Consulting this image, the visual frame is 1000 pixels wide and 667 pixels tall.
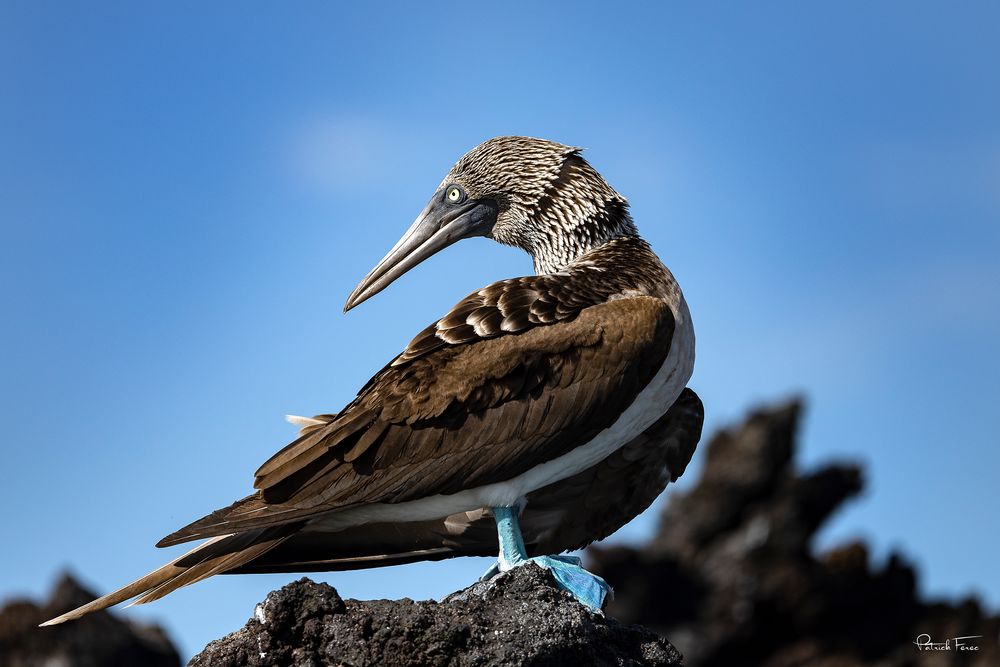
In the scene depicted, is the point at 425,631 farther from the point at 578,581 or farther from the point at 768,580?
the point at 768,580

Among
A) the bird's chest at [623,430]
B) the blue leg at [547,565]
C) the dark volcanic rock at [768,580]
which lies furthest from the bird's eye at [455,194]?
the dark volcanic rock at [768,580]

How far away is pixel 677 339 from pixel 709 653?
14.6 metres

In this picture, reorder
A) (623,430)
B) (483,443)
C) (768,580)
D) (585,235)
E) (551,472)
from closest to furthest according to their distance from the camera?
(483,443) → (551,472) → (623,430) → (585,235) → (768,580)

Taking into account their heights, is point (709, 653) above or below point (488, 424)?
above

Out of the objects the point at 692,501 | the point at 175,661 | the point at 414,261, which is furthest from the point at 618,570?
the point at 414,261

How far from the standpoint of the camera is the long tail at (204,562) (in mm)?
7094

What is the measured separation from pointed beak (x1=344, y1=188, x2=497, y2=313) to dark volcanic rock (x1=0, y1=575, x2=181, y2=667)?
9510 millimetres

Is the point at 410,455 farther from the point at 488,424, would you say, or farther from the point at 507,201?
the point at 507,201

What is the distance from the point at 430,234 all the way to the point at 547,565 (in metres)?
3.03

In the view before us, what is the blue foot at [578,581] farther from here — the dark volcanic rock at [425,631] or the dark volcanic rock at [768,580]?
the dark volcanic rock at [768,580]

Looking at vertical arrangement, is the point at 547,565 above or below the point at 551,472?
below

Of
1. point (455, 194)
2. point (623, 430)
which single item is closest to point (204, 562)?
point (623, 430)

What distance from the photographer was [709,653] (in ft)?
68.0
